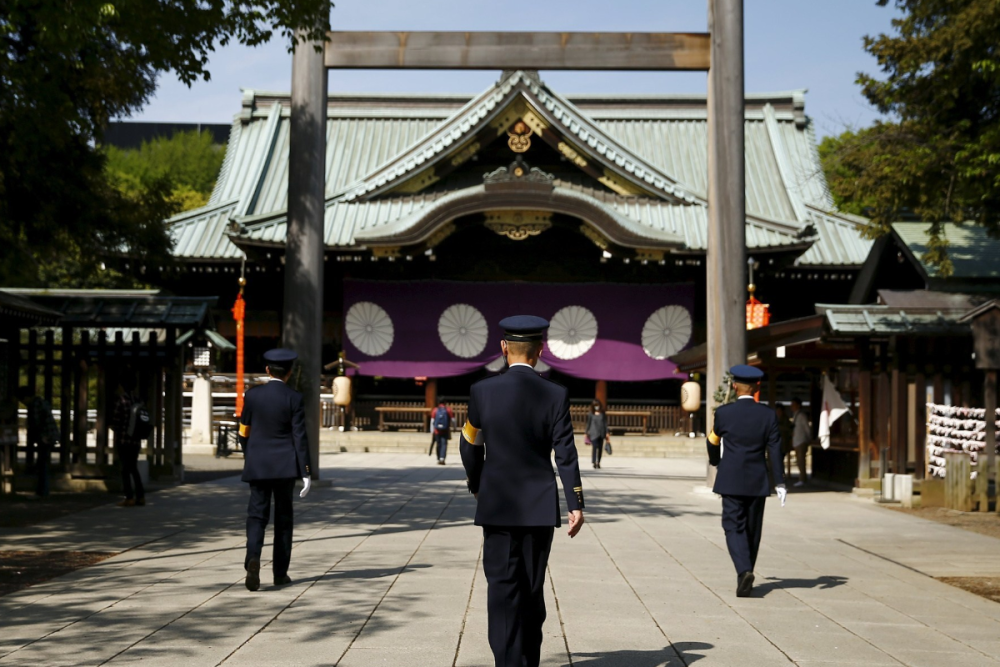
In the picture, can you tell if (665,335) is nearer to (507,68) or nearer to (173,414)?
(507,68)

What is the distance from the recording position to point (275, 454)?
7914 millimetres

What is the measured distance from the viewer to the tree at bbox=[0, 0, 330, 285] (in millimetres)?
10651

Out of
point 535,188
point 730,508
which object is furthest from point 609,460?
point 730,508

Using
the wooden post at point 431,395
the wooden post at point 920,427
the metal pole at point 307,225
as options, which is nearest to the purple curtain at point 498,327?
the wooden post at point 431,395

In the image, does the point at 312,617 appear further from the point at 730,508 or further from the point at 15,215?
the point at 15,215

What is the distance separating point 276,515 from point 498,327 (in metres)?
21.2

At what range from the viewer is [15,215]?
14.2 m

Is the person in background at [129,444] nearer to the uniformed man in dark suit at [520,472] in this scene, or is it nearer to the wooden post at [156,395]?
the wooden post at [156,395]

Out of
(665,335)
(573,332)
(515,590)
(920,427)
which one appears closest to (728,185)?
(920,427)

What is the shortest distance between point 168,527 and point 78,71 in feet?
19.5

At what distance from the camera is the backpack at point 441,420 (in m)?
23.4

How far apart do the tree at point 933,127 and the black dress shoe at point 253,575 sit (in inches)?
388

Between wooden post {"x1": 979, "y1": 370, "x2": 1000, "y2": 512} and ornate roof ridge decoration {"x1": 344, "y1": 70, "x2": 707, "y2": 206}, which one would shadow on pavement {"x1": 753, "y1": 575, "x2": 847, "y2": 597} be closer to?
wooden post {"x1": 979, "y1": 370, "x2": 1000, "y2": 512}

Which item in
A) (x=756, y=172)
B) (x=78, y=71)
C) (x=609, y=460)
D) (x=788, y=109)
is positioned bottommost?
(x=609, y=460)
